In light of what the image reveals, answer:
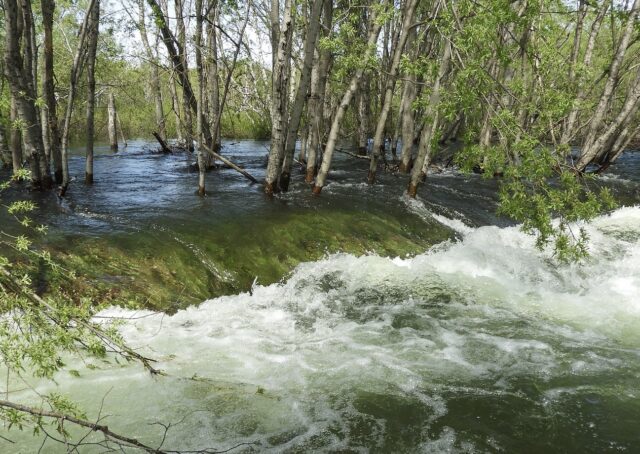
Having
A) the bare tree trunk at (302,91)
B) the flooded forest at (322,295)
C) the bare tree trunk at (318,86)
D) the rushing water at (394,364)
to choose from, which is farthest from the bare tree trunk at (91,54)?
the bare tree trunk at (318,86)

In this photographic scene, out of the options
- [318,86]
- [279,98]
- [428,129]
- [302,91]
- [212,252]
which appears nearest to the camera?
[212,252]

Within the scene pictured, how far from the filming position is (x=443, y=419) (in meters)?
4.41

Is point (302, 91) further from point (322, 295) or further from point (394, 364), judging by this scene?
point (394, 364)

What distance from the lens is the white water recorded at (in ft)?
14.0

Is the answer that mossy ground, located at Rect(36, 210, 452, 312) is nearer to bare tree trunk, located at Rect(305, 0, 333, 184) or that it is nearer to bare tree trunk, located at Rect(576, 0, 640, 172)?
bare tree trunk, located at Rect(305, 0, 333, 184)

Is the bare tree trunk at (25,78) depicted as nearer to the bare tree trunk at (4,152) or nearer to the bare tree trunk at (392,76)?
the bare tree trunk at (4,152)

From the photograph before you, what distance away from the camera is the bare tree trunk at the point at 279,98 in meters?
9.34

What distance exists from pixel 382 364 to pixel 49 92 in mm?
9336

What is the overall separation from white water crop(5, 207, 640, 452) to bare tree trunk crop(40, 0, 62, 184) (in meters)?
6.06

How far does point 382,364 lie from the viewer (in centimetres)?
543

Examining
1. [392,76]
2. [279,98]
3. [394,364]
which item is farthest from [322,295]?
[392,76]

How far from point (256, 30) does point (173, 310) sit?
1988 centimetres

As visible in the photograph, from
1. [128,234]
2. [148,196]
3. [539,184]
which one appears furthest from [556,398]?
→ [148,196]

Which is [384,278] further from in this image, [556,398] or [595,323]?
[556,398]
